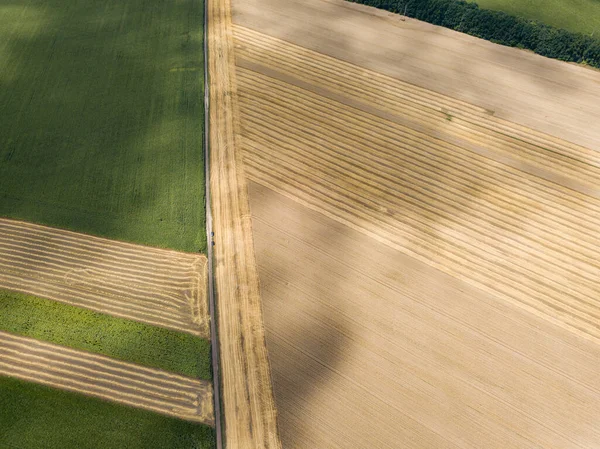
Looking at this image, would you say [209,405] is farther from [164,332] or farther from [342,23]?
[342,23]

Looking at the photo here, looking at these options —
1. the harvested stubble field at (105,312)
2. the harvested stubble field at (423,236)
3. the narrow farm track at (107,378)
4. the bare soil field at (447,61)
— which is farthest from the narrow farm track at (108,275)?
the bare soil field at (447,61)

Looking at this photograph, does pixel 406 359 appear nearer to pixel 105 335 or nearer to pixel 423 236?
pixel 423 236

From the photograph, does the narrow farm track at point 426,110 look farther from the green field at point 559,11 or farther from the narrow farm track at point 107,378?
the narrow farm track at point 107,378

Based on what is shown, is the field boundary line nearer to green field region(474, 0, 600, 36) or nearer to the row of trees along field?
the row of trees along field

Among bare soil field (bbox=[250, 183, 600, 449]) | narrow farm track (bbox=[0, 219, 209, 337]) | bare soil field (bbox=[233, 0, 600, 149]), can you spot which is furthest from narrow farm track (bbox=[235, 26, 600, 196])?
narrow farm track (bbox=[0, 219, 209, 337])

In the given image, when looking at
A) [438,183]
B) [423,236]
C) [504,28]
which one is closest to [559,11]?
[504,28]
